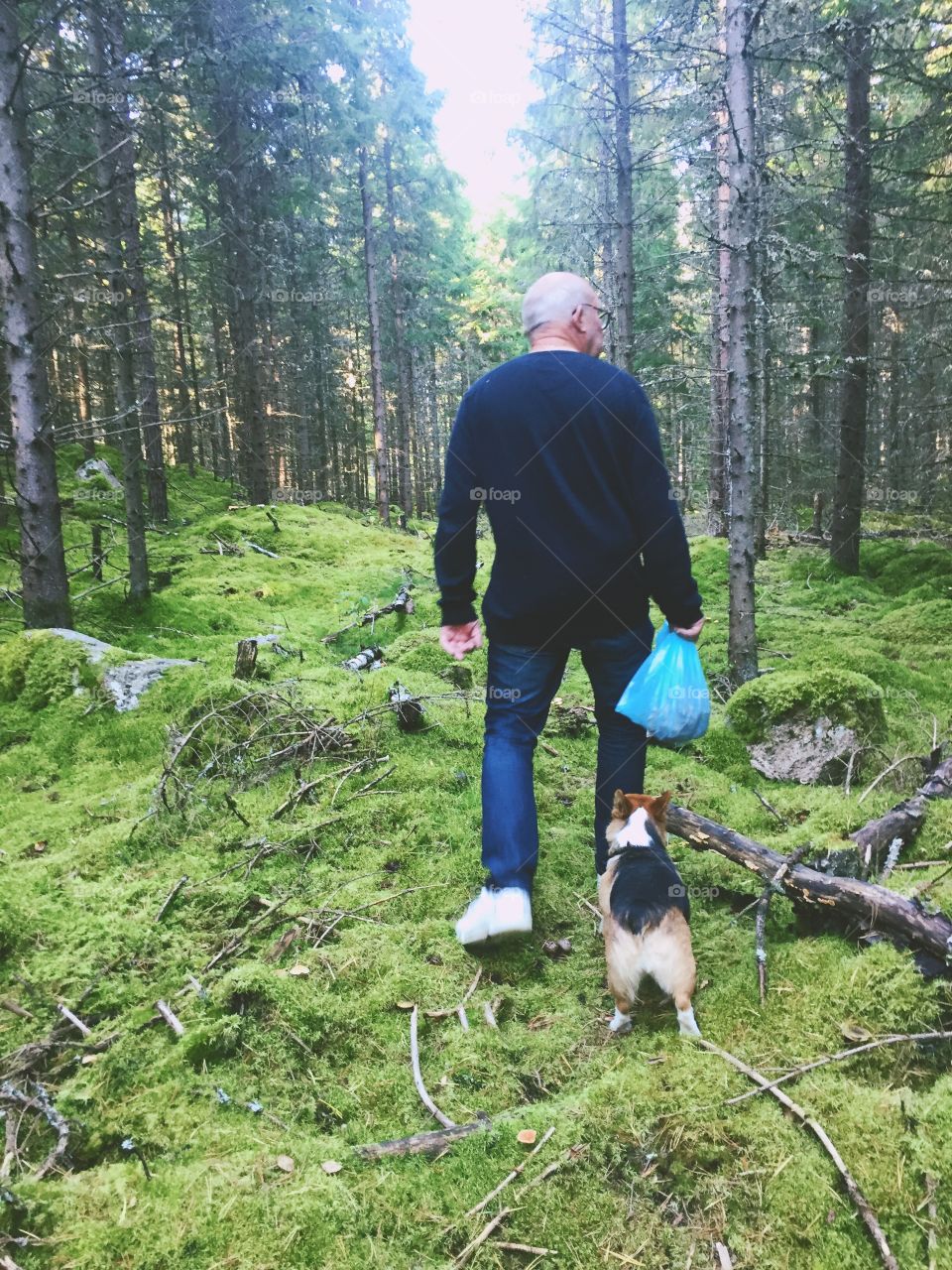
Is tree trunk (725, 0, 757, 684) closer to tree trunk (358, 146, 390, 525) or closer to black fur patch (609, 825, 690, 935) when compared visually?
black fur patch (609, 825, 690, 935)

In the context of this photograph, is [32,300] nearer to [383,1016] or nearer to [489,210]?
[383,1016]

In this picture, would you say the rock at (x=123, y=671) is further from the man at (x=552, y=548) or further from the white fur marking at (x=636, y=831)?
the white fur marking at (x=636, y=831)

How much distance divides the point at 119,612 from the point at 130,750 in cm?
420

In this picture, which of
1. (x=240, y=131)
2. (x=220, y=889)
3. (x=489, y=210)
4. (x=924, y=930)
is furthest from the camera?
(x=489, y=210)

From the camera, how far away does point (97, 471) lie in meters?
19.0

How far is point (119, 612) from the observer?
328 inches

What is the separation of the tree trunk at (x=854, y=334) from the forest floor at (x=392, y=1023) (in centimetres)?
735

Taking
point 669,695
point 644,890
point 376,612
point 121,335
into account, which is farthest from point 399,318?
point 644,890

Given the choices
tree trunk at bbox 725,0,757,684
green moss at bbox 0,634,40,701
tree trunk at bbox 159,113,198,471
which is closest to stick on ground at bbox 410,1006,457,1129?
green moss at bbox 0,634,40,701

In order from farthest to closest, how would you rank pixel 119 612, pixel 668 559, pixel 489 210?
1. pixel 489 210
2. pixel 119 612
3. pixel 668 559

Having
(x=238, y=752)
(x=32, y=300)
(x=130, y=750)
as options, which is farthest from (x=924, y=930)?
(x=32, y=300)

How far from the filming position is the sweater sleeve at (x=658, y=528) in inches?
104

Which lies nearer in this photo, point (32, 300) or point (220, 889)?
point (220, 889)

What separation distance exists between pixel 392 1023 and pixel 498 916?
523 mm
